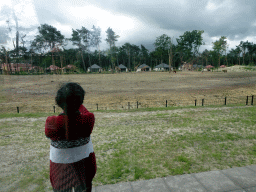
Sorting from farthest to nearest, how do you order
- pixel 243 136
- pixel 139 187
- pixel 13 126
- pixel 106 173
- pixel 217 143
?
pixel 13 126 < pixel 243 136 < pixel 217 143 < pixel 106 173 < pixel 139 187

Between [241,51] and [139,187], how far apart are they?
97564 millimetres

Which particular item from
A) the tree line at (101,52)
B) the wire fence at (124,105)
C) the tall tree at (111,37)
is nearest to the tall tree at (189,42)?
the tree line at (101,52)

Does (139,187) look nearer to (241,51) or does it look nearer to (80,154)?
(80,154)

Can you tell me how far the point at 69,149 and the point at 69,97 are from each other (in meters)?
0.48

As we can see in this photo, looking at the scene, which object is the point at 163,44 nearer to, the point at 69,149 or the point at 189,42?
the point at 189,42

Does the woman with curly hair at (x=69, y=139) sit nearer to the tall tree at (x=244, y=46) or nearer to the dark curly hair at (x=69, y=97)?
the dark curly hair at (x=69, y=97)

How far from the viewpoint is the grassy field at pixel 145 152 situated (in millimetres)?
3189

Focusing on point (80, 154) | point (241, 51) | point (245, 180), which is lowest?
point (245, 180)

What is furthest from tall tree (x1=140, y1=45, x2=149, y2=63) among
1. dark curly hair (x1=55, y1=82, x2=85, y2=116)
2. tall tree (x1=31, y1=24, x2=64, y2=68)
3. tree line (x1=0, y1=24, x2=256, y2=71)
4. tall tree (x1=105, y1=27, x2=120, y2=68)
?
dark curly hair (x1=55, y1=82, x2=85, y2=116)

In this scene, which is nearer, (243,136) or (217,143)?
(217,143)

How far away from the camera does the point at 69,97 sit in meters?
1.46

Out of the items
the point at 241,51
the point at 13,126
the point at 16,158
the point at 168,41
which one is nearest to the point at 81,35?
the point at 168,41

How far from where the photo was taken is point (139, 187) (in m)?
2.73

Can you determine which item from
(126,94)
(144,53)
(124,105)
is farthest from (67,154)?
(144,53)
